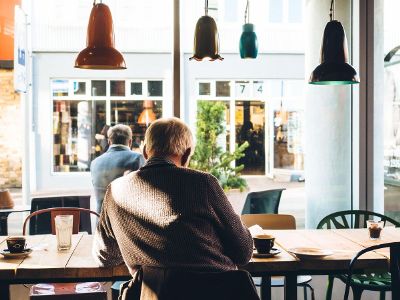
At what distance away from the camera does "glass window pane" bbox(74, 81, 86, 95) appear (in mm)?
11523

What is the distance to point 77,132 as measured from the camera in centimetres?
1177

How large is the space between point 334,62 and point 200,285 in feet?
5.43

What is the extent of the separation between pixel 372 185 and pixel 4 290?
3.17m

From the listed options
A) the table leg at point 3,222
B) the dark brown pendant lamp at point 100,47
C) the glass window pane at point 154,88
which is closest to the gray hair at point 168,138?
the dark brown pendant lamp at point 100,47

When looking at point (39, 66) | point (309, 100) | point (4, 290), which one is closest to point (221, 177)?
point (309, 100)

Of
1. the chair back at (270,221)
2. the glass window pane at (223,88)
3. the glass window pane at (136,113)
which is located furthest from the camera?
the glass window pane at (223,88)

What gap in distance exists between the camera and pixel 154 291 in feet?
6.91

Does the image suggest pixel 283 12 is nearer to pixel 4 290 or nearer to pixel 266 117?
pixel 266 117

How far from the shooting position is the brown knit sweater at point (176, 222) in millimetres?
2170

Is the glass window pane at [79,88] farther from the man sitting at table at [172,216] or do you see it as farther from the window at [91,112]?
the man sitting at table at [172,216]

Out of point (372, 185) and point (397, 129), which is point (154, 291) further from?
point (397, 129)

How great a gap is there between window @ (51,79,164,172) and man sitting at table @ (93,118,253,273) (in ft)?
29.3

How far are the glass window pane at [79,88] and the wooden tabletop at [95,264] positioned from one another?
859 centimetres

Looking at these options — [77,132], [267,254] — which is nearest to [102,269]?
[267,254]
